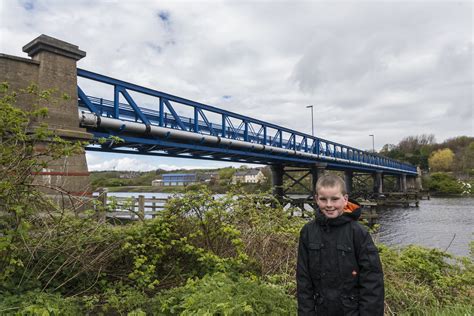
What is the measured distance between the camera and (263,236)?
15.9 ft

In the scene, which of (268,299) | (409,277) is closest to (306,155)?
(409,277)

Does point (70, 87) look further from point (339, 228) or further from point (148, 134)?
point (339, 228)

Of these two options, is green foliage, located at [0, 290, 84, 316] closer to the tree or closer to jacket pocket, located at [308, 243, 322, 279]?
jacket pocket, located at [308, 243, 322, 279]

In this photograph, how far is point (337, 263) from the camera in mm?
2516

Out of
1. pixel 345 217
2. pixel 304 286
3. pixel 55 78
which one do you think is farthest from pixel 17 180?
pixel 55 78

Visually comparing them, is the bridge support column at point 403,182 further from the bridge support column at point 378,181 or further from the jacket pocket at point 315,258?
the jacket pocket at point 315,258

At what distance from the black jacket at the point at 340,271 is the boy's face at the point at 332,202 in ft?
0.17

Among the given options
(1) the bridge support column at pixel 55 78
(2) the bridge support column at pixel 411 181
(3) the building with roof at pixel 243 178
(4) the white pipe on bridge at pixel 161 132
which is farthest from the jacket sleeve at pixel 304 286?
(2) the bridge support column at pixel 411 181

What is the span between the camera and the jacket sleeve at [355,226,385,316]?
7.79 feet

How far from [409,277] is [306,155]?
89.5 feet

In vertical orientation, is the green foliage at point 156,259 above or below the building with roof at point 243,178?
below

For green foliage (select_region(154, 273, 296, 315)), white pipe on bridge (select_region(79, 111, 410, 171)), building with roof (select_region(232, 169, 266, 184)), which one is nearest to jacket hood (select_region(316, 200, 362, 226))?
green foliage (select_region(154, 273, 296, 315))

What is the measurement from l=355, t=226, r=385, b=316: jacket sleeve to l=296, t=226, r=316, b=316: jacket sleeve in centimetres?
40

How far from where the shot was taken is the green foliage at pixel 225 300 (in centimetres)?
267
